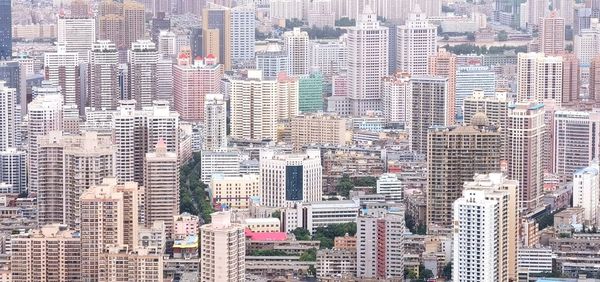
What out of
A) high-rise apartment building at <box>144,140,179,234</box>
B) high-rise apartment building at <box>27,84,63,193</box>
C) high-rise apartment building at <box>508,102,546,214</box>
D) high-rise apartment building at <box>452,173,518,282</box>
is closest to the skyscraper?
high-rise apartment building at <box>27,84,63,193</box>

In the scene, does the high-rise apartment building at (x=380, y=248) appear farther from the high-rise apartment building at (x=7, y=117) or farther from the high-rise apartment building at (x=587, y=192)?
the high-rise apartment building at (x=7, y=117)

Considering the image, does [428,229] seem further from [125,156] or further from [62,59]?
[62,59]

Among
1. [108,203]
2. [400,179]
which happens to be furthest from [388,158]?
[108,203]

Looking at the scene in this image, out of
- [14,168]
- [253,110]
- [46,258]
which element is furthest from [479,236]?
[253,110]

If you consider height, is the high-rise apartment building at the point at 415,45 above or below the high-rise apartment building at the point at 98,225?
above

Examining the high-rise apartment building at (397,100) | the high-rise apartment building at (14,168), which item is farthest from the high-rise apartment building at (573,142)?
the high-rise apartment building at (14,168)

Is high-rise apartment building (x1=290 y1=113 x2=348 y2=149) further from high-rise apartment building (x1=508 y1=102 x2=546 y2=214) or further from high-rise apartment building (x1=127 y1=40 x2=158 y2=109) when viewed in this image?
high-rise apartment building (x1=508 y1=102 x2=546 y2=214)
